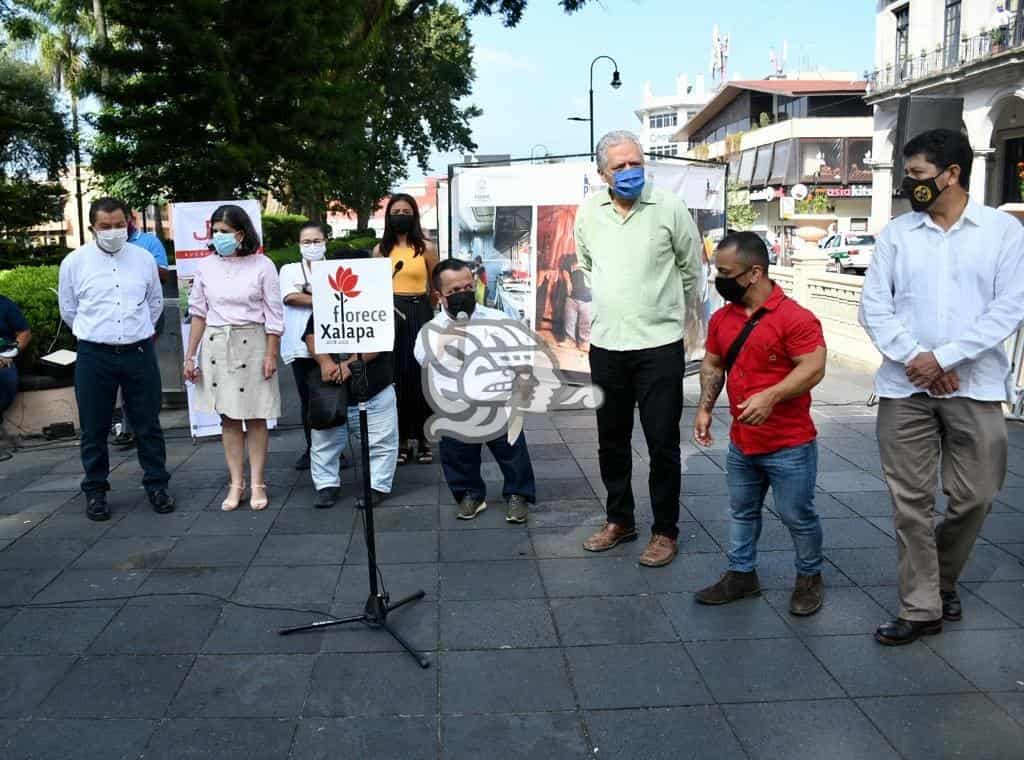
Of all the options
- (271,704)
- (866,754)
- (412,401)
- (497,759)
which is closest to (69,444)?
(412,401)

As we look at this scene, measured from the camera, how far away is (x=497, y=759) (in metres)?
2.93

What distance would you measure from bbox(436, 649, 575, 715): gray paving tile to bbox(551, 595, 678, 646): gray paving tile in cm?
21

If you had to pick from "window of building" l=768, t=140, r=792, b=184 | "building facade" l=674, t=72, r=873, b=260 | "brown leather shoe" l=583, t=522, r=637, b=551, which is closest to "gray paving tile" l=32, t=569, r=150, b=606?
"brown leather shoe" l=583, t=522, r=637, b=551

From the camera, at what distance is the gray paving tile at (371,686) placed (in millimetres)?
3252

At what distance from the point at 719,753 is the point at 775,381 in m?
1.50

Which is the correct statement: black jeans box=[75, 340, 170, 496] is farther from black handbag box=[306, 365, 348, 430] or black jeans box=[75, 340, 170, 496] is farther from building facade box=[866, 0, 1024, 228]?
building facade box=[866, 0, 1024, 228]

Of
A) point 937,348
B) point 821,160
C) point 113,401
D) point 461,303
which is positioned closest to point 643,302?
point 461,303

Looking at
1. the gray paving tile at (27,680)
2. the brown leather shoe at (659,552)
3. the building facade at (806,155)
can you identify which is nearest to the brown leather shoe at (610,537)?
the brown leather shoe at (659,552)

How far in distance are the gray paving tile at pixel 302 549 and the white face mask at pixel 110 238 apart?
1922 millimetres

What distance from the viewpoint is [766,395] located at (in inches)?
146

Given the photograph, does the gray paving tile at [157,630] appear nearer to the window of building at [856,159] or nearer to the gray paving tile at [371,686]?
the gray paving tile at [371,686]

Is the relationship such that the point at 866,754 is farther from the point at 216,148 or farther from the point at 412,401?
the point at 216,148

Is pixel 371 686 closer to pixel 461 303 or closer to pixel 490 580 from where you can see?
pixel 490 580

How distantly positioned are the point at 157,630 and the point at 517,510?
206 centimetres
